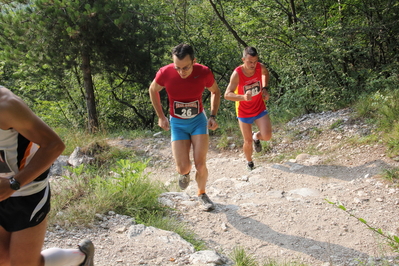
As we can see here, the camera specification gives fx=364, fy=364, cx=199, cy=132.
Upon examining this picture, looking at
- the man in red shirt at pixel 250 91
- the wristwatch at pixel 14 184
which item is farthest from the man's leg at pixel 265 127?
the wristwatch at pixel 14 184

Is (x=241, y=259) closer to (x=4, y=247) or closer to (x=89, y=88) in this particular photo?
(x=4, y=247)

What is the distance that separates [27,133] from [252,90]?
170 inches

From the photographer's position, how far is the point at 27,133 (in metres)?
1.96

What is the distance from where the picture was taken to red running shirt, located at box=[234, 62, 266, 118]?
578 centimetres

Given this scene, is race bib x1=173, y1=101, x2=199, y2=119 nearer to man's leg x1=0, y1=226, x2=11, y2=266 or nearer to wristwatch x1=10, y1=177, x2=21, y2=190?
man's leg x1=0, y1=226, x2=11, y2=266

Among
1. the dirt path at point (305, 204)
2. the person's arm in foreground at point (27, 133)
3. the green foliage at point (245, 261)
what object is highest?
the person's arm in foreground at point (27, 133)

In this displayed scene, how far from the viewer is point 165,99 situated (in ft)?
38.0

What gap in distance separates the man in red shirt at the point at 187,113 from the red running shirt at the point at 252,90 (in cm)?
125

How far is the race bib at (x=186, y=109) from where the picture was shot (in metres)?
4.46

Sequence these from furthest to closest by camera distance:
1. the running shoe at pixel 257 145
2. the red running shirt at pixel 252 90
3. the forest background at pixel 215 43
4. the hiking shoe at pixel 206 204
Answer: the forest background at pixel 215 43 < the running shoe at pixel 257 145 < the red running shirt at pixel 252 90 < the hiking shoe at pixel 206 204

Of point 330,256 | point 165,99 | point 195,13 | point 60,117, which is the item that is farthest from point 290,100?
point 60,117

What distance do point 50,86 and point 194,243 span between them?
10710mm

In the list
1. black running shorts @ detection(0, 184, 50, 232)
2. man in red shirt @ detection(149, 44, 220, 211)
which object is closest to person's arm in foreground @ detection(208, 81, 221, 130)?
man in red shirt @ detection(149, 44, 220, 211)

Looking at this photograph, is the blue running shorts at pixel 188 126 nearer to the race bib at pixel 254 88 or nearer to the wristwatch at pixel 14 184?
the race bib at pixel 254 88
